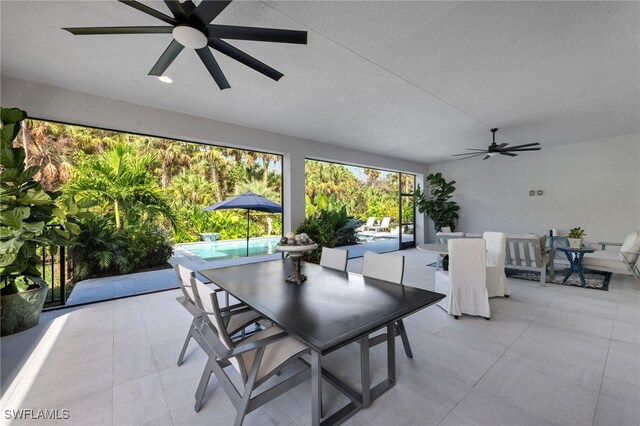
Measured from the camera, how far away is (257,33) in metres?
1.66

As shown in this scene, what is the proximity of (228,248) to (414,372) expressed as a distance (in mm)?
7533

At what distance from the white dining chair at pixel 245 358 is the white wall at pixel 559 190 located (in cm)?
781

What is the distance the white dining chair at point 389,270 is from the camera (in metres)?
2.27

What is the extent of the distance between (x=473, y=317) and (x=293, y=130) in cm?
428

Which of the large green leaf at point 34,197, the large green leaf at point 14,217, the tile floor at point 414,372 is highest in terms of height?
the large green leaf at point 34,197

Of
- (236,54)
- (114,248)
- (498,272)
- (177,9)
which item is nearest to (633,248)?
(498,272)

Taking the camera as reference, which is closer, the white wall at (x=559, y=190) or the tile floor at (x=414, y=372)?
the tile floor at (x=414, y=372)

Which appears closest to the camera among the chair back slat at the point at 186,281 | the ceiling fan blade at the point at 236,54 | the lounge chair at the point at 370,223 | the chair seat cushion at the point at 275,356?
the chair seat cushion at the point at 275,356

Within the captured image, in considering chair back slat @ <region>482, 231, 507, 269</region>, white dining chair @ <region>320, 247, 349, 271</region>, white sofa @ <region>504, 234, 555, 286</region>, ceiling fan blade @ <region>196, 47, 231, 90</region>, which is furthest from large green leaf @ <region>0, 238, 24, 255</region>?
white sofa @ <region>504, 234, 555, 286</region>

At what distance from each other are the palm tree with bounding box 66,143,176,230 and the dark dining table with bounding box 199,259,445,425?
4214mm

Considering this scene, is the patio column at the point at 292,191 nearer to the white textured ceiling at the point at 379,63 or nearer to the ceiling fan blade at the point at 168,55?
the white textured ceiling at the point at 379,63

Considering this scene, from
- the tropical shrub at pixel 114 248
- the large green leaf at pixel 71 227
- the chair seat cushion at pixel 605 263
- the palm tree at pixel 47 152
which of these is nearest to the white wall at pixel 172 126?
the large green leaf at pixel 71 227

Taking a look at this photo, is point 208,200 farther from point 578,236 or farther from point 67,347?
point 578,236

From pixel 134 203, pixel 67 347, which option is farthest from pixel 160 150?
pixel 67 347
